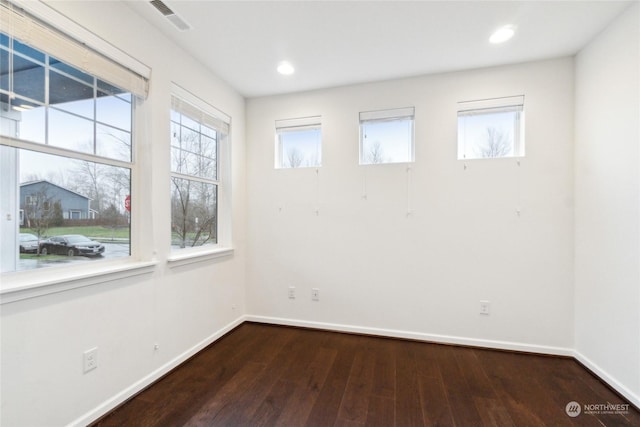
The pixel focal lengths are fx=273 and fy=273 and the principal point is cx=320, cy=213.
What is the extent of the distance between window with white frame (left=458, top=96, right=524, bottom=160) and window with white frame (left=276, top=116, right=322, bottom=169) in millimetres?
1518

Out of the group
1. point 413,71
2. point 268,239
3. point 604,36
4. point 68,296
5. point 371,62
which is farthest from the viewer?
point 268,239

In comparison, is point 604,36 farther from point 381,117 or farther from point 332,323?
point 332,323

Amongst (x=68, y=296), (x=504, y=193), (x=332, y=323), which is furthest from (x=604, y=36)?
(x=68, y=296)

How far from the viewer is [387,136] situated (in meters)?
3.01

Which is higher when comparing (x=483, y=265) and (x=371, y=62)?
(x=371, y=62)

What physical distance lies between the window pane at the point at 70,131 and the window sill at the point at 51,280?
0.76 m

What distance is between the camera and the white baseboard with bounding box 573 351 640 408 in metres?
1.85

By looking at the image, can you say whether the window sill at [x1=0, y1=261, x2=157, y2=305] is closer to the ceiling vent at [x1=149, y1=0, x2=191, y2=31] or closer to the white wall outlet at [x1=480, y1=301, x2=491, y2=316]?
the ceiling vent at [x1=149, y1=0, x2=191, y2=31]

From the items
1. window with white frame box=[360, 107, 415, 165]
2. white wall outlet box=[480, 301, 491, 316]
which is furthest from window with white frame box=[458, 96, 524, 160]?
white wall outlet box=[480, 301, 491, 316]

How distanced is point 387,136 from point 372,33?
1.07 m

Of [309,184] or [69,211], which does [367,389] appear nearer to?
[309,184]

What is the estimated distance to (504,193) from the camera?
2.62 metres

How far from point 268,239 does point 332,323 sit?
4.01 ft

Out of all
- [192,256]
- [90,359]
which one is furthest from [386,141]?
[90,359]
